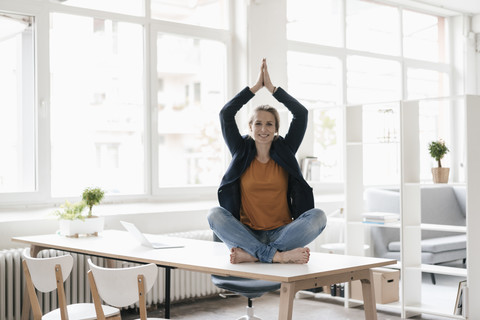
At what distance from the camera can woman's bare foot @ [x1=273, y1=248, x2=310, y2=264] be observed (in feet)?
9.53

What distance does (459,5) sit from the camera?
7.72 meters

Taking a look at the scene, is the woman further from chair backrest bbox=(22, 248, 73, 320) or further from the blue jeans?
chair backrest bbox=(22, 248, 73, 320)

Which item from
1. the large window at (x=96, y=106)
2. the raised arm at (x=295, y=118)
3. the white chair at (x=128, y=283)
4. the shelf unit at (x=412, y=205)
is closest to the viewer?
the white chair at (x=128, y=283)

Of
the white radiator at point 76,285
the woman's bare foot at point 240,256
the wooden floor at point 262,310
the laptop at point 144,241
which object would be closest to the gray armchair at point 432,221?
the wooden floor at point 262,310

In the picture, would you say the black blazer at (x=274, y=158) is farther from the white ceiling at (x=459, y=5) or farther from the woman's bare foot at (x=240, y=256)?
the white ceiling at (x=459, y=5)

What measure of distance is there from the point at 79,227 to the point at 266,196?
1.42 m

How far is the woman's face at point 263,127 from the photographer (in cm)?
338

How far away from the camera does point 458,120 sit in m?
8.22

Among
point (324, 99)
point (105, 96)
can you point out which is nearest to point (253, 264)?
point (105, 96)

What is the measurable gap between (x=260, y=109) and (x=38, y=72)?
7.19ft

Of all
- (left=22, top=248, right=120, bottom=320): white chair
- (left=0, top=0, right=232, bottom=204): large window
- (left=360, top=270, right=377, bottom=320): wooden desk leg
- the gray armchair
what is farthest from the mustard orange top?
the gray armchair

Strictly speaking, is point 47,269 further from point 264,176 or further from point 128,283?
point 264,176

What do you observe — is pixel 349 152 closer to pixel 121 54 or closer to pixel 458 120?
pixel 121 54

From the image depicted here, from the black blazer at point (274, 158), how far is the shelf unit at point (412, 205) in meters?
1.28
